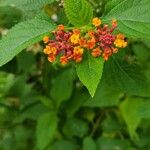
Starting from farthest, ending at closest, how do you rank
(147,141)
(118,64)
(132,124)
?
(147,141) < (132,124) < (118,64)

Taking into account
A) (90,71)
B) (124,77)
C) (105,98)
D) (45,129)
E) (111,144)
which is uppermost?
(90,71)

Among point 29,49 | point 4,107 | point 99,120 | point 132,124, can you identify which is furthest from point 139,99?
point 4,107

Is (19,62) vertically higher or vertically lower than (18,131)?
higher

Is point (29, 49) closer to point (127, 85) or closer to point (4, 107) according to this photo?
point (4, 107)

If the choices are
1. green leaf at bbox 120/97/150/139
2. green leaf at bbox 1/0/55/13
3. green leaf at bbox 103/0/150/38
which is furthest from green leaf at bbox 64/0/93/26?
green leaf at bbox 120/97/150/139

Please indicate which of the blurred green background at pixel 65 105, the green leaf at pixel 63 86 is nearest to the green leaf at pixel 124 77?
the blurred green background at pixel 65 105

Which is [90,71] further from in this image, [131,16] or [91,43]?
[131,16]

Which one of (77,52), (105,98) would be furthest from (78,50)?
(105,98)

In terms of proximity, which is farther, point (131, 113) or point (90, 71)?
point (131, 113)
